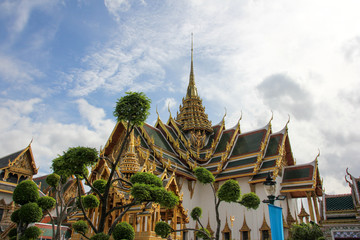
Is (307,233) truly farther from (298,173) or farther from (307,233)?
(298,173)

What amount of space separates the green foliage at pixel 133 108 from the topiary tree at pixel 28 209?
3705 millimetres

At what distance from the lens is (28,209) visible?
26.0ft

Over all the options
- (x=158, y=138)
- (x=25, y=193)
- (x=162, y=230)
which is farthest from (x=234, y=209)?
(x=25, y=193)

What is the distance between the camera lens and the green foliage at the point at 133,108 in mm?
6656

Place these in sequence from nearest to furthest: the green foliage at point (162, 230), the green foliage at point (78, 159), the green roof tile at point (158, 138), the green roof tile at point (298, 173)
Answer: the green foliage at point (78, 159) < the green foliage at point (162, 230) < the green roof tile at point (298, 173) < the green roof tile at point (158, 138)

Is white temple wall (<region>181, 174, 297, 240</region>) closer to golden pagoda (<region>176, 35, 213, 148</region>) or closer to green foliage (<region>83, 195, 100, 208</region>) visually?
golden pagoda (<region>176, 35, 213, 148</region>)

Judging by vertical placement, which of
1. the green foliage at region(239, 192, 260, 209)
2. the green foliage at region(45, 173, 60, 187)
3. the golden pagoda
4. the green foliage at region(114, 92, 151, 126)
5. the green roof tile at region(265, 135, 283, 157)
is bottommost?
the green foliage at region(239, 192, 260, 209)

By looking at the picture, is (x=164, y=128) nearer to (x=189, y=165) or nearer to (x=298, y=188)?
(x=189, y=165)

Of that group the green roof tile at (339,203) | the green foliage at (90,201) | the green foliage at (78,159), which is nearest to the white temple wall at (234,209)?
the green roof tile at (339,203)

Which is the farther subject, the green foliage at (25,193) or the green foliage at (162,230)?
the green foliage at (25,193)

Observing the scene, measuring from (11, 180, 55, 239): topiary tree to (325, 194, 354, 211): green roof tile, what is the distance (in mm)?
9720

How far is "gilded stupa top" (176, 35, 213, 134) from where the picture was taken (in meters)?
22.8

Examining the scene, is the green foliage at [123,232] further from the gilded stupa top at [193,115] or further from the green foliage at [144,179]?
the gilded stupa top at [193,115]

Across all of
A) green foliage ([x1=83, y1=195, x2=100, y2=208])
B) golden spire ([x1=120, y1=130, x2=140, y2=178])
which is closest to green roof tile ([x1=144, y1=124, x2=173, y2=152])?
golden spire ([x1=120, y1=130, x2=140, y2=178])
